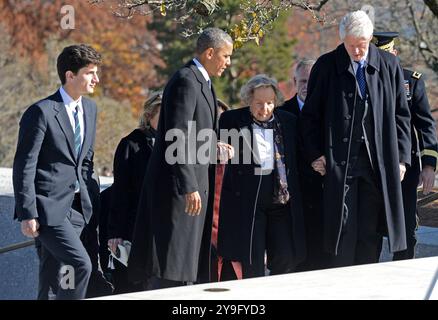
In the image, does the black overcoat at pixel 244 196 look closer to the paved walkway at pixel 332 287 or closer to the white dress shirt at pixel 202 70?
the white dress shirt at pixel 202 70

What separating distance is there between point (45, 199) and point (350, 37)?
2.00 metres

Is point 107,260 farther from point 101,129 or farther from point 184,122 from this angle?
point 101,129

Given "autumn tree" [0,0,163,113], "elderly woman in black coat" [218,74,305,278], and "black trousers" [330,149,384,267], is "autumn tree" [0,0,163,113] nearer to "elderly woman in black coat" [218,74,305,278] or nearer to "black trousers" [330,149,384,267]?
"elderly woman in black coat" [218,74,305,278]

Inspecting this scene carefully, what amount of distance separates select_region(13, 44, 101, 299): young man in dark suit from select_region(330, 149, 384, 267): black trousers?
153 centimetres

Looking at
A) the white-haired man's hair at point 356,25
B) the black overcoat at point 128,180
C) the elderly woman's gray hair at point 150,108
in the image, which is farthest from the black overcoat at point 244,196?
the white-haired man's hair at point 356,25

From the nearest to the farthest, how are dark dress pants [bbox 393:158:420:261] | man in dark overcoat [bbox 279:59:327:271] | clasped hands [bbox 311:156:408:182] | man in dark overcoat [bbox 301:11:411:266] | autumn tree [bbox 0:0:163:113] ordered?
man in dark overcoat [bbox 301:11:411:266] → clasped hands [bbox 311:156:408:182] → man in dark overcoat [bbox 279:59:327:271] → dark dress pants [bbox 393:158:420:261] → autumn tree [bbox 0:0:163:113]

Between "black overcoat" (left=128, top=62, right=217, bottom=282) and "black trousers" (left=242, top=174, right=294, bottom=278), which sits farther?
"black trousers" (left=242, top=174, right=294, bottom=278)

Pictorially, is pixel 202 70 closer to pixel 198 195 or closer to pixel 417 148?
pixel 198 195

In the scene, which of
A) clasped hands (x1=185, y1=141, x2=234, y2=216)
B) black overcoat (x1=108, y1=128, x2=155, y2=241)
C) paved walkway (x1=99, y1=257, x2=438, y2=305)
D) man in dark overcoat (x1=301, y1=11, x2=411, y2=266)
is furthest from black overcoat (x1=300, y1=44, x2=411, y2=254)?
black overcoat (x1=108, y1=128, x2=155, y2=241)

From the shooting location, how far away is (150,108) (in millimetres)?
7203

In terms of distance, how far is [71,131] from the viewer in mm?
6418

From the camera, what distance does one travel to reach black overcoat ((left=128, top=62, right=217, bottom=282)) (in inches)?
251

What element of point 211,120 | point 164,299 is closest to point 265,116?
point 211,120

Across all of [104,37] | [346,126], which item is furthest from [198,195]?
[104,37]
